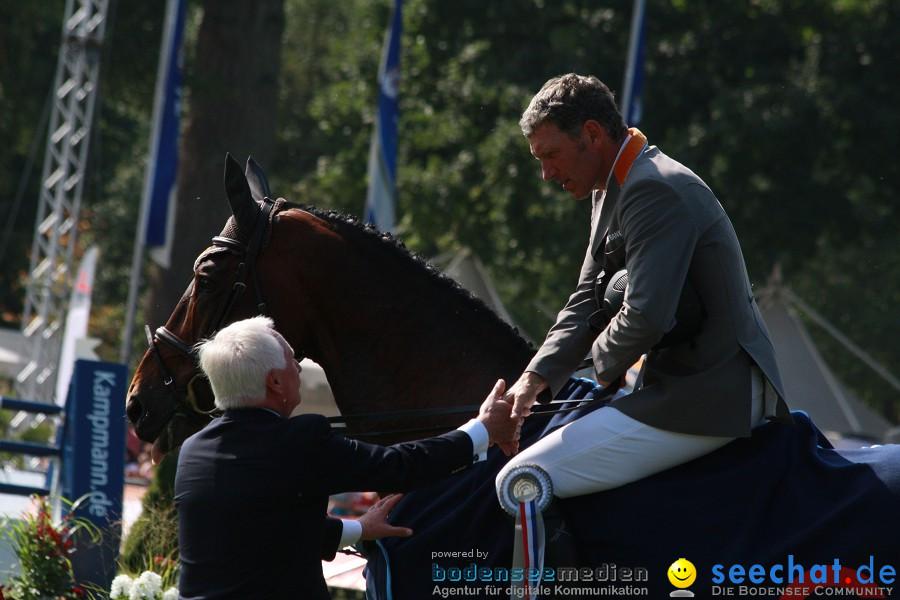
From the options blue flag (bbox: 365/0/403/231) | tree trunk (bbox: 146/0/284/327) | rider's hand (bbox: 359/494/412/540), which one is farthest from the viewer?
tree trunk (bbox: 146/0/284/327)

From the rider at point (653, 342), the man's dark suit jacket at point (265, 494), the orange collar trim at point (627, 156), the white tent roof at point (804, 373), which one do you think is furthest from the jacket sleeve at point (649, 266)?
the white tent roof at point (804, 373)

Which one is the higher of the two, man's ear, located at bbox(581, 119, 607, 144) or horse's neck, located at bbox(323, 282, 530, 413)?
man's ear, located at bbox(581, 119, 607, 144)

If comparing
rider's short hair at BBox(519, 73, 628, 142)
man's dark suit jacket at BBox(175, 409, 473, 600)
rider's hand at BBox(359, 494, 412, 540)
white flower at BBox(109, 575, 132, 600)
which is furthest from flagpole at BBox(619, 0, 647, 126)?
man's dark suit jacket at BBox(175, 409, 473, 600)

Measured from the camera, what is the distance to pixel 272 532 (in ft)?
10.5

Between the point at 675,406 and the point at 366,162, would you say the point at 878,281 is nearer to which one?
the point at 366,162

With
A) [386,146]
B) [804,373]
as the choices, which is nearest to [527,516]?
[386,146]

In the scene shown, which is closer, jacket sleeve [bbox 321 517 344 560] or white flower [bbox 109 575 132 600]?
jacket sleeve [bbox 321 517 344 560]

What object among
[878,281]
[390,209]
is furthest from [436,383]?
[878,281]

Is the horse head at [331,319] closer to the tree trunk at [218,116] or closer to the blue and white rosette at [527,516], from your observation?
the blue and white rosette at [527,516]

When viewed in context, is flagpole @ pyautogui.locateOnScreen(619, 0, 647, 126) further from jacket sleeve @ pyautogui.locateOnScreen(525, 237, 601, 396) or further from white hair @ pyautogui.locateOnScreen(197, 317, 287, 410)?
white hair @ pyautogui.locateOnScreen(197, 317, 287, 410)

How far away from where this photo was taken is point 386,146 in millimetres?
13312

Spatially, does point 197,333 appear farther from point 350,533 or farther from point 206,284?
point 350,533

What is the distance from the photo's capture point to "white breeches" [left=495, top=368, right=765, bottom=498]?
3359mm

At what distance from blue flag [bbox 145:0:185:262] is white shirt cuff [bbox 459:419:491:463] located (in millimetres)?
9020
